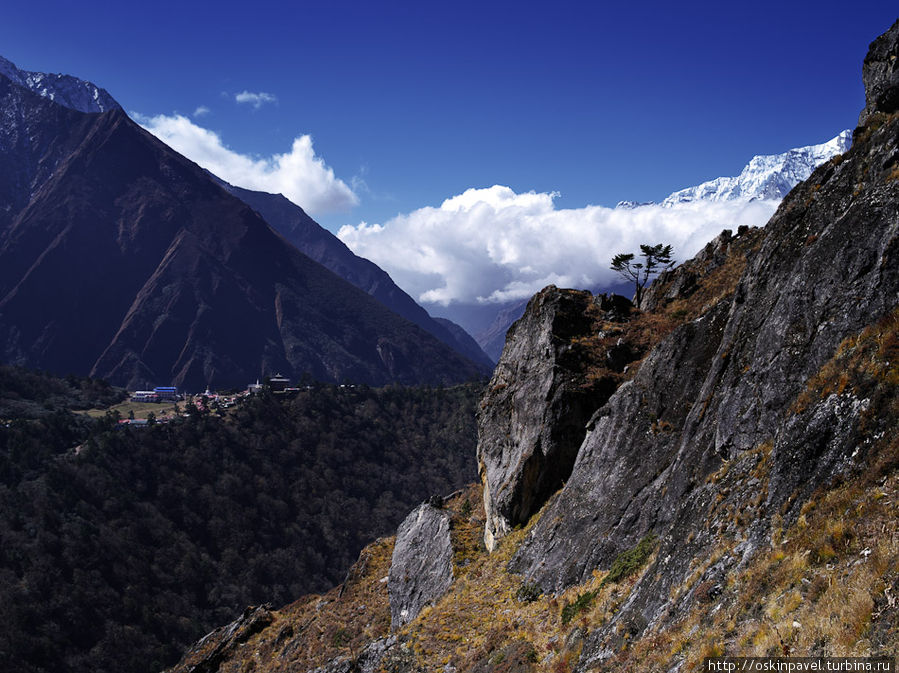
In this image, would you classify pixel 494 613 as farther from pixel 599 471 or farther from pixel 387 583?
pixel 387 583

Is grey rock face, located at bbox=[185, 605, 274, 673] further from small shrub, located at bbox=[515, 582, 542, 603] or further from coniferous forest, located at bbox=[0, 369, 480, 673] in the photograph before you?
coniferous forest, located at bbox=[0, 369, 480, 673]

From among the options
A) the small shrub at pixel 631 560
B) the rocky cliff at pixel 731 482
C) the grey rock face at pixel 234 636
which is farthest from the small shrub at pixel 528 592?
the grey rock face at pixel 234 636

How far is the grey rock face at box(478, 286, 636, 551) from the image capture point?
27.2 meters

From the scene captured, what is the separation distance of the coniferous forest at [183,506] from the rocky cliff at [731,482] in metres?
90.0

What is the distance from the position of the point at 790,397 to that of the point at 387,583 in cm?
3165

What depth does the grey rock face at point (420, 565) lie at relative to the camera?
29.5m

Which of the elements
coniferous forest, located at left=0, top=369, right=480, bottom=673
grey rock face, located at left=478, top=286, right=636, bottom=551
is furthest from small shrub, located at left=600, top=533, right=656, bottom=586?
coniferous forest, located at left=0, top=369, right=480, bottom=673

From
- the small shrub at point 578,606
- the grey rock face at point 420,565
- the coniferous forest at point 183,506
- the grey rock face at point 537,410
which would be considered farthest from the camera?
the coniferous forest at point 183,506

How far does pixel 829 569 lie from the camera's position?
26.9 feet

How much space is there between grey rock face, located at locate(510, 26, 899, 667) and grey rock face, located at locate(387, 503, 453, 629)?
995 cm

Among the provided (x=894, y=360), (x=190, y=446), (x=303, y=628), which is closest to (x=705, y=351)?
(x=894, y=360)

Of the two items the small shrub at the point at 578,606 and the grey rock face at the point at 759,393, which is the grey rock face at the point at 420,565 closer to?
the grey rock face at the point at 759,393

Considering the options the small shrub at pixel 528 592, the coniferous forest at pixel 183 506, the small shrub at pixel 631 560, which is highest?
the small shrub at pixel 631 560

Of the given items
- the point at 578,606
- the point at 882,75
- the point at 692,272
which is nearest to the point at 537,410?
the point at 578,606
